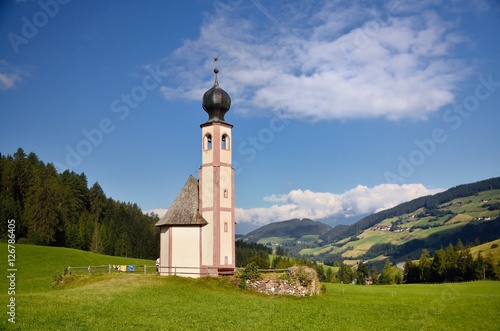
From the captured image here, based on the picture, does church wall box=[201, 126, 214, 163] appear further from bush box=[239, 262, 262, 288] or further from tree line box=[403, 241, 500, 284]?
tree line box=[403, 241, 500, 284]

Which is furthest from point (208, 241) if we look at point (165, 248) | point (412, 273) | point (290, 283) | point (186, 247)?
point (412, 273)

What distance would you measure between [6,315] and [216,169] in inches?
887

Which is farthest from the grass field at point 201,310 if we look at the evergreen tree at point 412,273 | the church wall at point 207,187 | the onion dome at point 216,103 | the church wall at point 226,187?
the evergreen tree at point 412,273

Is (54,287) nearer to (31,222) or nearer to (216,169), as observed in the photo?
(216,169)

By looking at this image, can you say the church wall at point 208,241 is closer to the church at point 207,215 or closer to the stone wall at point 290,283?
the church at point 207,215

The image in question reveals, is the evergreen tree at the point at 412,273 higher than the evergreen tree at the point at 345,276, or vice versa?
the evergreen tree at the point at 412,273

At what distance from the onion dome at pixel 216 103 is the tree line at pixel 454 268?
71.3 metres

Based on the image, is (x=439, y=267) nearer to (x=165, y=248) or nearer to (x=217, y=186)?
(x=217, y=186)

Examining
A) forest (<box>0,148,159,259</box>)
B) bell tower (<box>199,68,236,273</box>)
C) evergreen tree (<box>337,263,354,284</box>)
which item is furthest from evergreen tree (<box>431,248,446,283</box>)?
bell tower (<box>199,68,236,273</box>)

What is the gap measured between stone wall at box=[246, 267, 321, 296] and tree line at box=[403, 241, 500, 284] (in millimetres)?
67519

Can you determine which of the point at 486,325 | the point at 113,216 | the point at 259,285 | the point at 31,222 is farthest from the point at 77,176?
the point at 486,325

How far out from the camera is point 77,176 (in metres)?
102

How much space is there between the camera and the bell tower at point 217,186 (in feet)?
125

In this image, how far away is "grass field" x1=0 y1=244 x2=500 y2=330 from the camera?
65.6 ft
